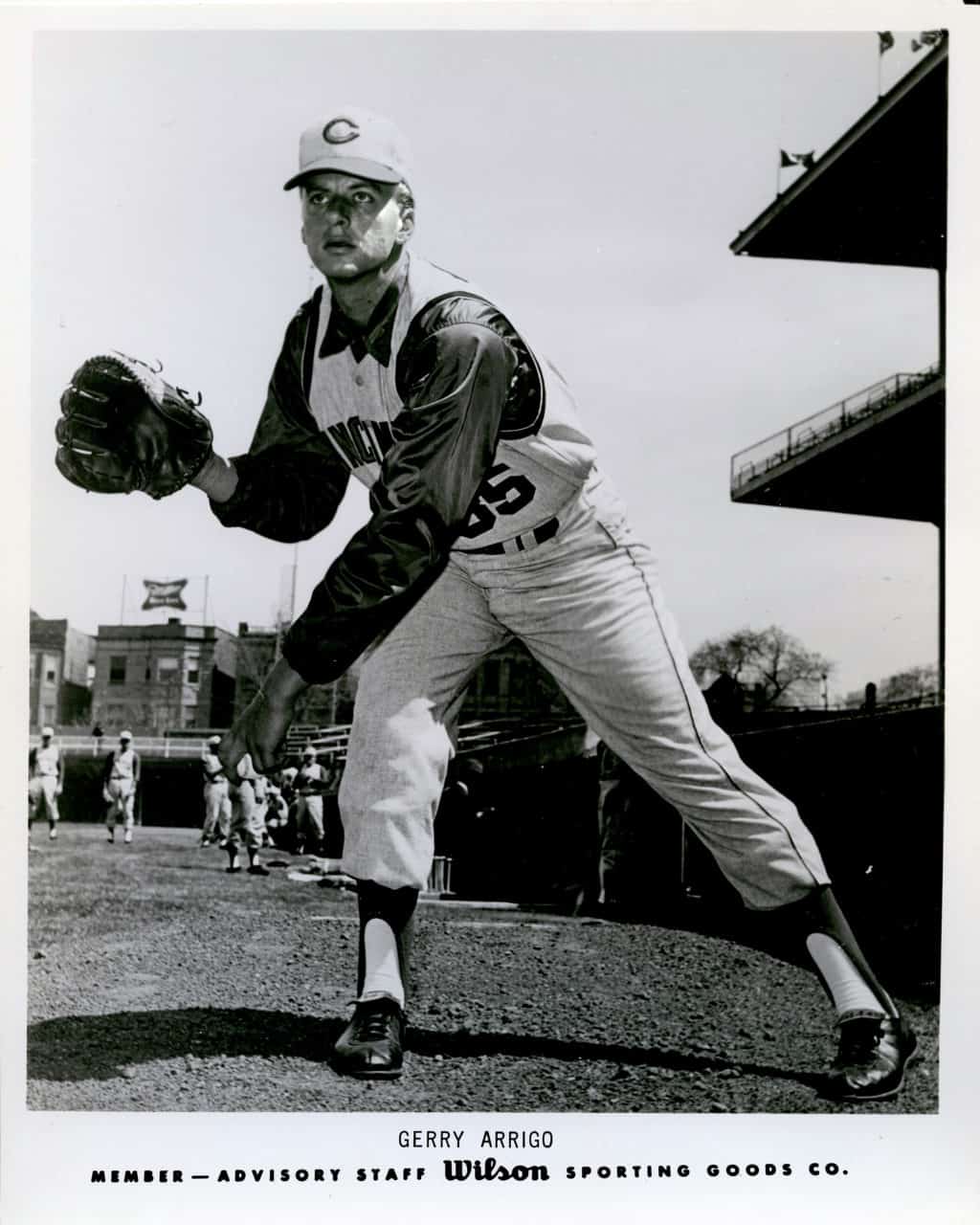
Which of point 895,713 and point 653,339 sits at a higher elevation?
point 653,339

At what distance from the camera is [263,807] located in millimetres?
2930

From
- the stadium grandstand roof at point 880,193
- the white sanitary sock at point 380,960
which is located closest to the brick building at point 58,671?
the white sanitary sock at point 380,960

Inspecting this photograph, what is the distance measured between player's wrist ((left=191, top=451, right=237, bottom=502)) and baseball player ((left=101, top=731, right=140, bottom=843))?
0.65m

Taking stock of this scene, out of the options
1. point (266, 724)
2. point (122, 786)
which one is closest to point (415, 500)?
point (266, 724)

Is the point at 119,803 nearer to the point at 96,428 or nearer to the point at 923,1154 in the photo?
the point at 96,428

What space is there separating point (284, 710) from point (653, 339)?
1.28 metres

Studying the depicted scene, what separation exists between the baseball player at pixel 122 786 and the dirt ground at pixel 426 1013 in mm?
110

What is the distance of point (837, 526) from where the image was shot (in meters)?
2.97

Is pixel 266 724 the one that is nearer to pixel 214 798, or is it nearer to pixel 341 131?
pixel 214 798

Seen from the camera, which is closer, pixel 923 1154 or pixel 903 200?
pixel 923 1154

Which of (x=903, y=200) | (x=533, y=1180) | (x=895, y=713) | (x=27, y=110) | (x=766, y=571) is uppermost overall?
(x=27, y=110)

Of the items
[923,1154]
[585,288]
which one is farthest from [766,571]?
[923,1154]

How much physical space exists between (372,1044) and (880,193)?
7.86 feet

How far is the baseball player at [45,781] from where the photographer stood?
295cm
